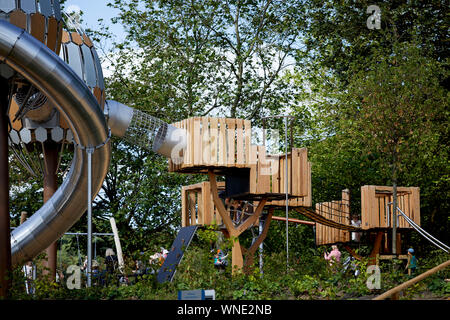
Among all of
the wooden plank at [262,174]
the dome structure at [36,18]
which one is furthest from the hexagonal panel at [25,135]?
the wooden plank at [262,174]

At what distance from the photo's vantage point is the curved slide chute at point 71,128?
9188 mm

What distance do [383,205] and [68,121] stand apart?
11.5 meters

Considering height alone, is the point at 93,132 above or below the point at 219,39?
below

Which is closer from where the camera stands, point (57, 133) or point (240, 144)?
point (57, 133)

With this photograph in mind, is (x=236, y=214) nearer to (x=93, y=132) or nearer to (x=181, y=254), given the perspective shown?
(x=181, y=254)

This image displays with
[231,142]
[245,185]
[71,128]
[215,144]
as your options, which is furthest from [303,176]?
[71,128]

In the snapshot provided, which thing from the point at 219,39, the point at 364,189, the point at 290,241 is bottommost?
the point at 290,241

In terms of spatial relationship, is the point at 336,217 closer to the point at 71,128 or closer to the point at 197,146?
the point at 197,146

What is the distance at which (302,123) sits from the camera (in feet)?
81.2

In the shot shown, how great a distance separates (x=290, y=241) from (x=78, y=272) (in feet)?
53.3

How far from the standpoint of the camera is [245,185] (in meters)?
15.1

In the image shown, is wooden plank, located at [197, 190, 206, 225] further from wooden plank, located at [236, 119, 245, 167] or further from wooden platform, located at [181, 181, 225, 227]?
wooden plank, located at [236, 119, 245, 167]

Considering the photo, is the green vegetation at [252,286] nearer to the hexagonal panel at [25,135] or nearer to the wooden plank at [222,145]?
the wooden plank at [222,145]

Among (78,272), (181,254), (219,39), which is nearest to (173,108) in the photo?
Result: (219,39)
